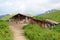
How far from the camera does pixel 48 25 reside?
4672cm

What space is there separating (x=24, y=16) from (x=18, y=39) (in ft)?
96.4

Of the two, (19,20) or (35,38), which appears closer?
(35,38)

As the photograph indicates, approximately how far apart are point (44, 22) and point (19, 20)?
283 inches

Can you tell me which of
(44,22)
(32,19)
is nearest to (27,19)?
(32,19)

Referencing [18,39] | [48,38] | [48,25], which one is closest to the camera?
[48,38]

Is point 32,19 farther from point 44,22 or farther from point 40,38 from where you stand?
point 40,38

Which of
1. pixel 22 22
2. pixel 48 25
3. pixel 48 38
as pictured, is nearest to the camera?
pixel 48 38

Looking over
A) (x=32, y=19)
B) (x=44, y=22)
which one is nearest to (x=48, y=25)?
(x=44, y=22)

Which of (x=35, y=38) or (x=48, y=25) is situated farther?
(x=48, y=25)

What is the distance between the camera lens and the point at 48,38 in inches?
734

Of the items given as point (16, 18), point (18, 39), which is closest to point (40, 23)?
point (16, 18)

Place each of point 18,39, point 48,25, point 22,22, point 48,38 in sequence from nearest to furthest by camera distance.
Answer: point 48,38, point 18,39, point 48,25, point 22,22

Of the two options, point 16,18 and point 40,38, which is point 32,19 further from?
point 40,38

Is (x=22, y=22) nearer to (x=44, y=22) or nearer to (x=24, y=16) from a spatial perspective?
(x=24, y=16)
